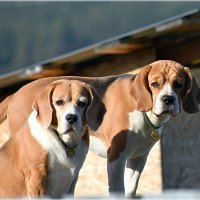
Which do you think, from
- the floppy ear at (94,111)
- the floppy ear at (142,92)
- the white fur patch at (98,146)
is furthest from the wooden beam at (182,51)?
the floppy ear at (94,111)

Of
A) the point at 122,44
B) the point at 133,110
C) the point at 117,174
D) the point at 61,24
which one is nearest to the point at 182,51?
the point at 122,44

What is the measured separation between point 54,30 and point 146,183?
1293cm

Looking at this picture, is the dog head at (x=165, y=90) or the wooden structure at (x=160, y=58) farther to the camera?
the wooden structure at (x=160, y=58)

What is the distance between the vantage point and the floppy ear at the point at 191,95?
8.59 m

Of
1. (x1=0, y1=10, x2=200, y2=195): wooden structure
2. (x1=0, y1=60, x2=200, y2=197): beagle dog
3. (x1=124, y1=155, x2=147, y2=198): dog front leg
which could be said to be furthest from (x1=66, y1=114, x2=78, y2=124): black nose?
(x1=0, y1=10, x2=200, y2=195): wooden structure

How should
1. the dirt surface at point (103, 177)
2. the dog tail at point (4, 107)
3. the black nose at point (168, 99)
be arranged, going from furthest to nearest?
the dirt surface at point (103, 177) → the dog tail at point (4, 107) → the black nose at point (168, 99)

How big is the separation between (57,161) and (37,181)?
8.7 inches

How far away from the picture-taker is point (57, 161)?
26.3 ft

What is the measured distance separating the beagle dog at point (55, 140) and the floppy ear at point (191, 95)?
0.83m

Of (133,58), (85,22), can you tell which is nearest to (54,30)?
(85,22)

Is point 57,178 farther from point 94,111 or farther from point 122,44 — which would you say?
point 122,44

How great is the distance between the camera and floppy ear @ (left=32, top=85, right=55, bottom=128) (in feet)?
26.2

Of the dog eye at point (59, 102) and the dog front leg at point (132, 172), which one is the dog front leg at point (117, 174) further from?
the dog eye at point (59, 102)

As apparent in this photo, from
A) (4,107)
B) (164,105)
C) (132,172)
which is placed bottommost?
(132,172)
